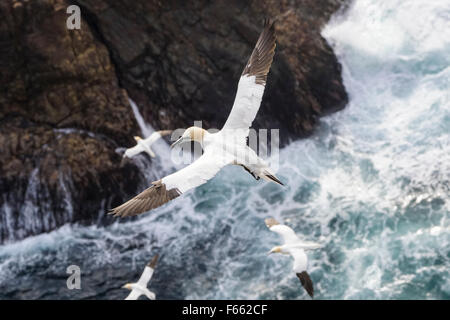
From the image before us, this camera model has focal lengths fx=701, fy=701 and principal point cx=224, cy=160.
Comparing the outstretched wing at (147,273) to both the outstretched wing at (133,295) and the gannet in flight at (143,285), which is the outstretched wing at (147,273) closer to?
the gannet in flight at (143,285)

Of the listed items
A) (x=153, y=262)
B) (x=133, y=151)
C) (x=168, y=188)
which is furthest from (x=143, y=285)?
(x=168, y=188)

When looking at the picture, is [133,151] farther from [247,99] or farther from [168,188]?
[168,188]

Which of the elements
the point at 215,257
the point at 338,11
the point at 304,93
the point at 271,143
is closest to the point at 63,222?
the point at 215,257

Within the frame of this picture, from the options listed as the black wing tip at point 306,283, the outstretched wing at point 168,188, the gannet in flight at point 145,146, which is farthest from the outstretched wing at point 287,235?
the gannet in flight at point 145,146

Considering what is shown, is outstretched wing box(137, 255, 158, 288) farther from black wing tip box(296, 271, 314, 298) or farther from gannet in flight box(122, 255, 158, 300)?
black wing tip box(296, 271, 314, 298)

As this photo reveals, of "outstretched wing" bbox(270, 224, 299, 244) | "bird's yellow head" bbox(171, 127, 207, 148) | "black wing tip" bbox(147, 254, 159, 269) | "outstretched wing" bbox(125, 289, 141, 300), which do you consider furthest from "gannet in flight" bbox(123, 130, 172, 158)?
"bird's yellow head" bbox(171, 127, 207, 148)

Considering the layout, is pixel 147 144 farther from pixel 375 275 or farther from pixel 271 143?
pixel 375 275
